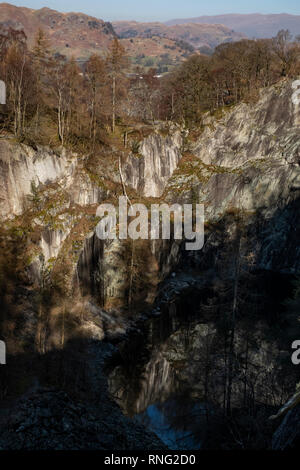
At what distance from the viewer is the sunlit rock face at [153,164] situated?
134ft

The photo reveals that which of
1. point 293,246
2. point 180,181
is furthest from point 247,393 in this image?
point 180,181

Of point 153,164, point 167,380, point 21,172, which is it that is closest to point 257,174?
point 153,164

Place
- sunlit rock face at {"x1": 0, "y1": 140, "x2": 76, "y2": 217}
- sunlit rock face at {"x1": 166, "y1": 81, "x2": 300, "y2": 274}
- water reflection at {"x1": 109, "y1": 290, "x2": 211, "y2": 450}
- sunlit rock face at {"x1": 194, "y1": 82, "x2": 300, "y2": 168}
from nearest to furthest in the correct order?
water reflection at {"x1": 109, "y1": 290, "x2": 211, "y2": 450} → sunlit rock face at {"x1": 0, "y1": 140, "x2": 76, "y2": 217} → sunlit rock face at {"x1": 166, "y1": 81, "x2": 300, "y2": 274} → sunlit rock face at {"x1": 194, "y1": 82, "x2": 300, "y2": 168}

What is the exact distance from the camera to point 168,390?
2122cm

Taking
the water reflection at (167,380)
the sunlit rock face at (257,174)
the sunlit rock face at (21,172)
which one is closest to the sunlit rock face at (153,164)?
the sunlit rock face at (257,174)

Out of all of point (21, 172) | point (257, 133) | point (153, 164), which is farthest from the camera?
point (257, 133)

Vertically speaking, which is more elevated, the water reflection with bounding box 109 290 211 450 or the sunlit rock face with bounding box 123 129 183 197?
the sunlit rock face with bounding box 123 129 183 197

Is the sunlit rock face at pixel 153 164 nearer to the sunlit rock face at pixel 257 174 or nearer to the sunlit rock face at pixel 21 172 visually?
the sunlit rock face at pixel 257 174

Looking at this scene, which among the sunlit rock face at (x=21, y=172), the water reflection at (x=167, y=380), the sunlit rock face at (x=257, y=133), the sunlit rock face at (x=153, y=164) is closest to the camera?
the water reflection at (x=167, y=380)

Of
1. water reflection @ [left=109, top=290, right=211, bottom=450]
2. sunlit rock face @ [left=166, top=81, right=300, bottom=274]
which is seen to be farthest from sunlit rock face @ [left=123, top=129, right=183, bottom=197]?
water reflection @ [left=109, top=290, right=211, bottom=450]

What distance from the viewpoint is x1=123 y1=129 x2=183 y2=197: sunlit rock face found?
134ft

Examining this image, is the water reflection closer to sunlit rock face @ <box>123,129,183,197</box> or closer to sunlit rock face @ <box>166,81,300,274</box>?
sunlit rock face @ <box>166,81,300,274</box>

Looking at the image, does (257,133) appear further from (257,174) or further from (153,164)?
(153,164)

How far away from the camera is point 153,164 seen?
141ft
